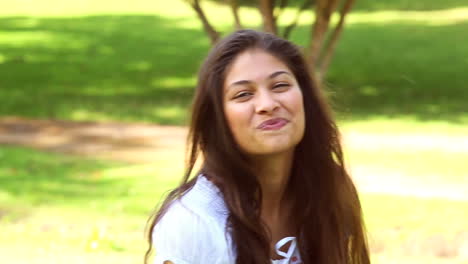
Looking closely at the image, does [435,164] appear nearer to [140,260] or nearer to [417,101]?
[140,260]

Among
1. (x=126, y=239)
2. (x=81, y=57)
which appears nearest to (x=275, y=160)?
(x=126, y=239)

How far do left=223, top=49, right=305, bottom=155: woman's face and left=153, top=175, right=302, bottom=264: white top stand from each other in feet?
0.58

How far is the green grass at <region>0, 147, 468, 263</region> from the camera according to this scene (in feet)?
17.8

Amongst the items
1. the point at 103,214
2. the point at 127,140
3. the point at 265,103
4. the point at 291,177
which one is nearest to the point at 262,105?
the point at 265,103

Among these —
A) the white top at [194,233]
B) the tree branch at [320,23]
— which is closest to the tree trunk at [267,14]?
the tree branch at [320,23]

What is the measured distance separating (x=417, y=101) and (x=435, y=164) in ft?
17.9

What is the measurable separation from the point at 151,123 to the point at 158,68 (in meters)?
5.82

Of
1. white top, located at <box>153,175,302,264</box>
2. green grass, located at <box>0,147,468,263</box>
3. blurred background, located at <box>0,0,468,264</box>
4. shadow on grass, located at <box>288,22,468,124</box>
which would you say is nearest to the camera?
white top, located at <box>153,175,302,264</box>

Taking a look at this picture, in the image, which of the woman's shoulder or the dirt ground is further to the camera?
the dirt ground

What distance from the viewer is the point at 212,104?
2.15 meters

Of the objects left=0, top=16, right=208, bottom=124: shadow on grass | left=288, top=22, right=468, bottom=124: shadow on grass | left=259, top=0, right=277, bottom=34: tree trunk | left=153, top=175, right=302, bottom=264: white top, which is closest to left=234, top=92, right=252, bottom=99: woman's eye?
left=153, top=175, right=302, bottom=264: white top

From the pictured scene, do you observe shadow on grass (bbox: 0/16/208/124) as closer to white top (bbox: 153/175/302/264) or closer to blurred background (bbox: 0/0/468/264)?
blurred background (bbox: 0/0/468/264)

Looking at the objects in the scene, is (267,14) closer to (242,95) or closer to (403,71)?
(242,95)

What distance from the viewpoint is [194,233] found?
6.32 ft
